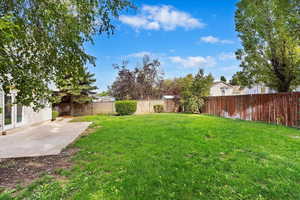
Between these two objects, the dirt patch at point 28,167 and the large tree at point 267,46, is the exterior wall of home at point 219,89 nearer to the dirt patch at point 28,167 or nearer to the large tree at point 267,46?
the large tree at point 267,46

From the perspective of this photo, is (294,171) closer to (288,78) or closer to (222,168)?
(222,168)

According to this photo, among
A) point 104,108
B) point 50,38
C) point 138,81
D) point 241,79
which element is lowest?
point 104,108

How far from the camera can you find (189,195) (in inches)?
86.0

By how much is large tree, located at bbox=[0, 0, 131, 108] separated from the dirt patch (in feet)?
4.21

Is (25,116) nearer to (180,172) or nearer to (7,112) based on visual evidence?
(7,112)

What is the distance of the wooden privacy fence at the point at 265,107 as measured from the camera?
A: 25.1 feet

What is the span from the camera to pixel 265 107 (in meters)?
8.78

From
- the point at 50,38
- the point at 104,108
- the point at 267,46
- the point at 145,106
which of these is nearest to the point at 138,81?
the point at 145,106

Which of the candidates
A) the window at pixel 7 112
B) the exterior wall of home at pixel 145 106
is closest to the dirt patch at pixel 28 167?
the window at pixel 7 112

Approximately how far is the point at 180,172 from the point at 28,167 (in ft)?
9.75

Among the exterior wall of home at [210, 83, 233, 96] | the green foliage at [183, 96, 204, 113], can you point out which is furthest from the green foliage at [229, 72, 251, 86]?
the exterior wall of home at [210, 83, 233, 96]

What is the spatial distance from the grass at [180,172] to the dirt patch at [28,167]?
284 mm

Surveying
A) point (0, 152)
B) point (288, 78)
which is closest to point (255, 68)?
point (288, 78)

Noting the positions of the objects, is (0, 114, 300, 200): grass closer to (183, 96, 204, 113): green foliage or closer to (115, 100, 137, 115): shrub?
(183, 96, 204, 113): green foliage
